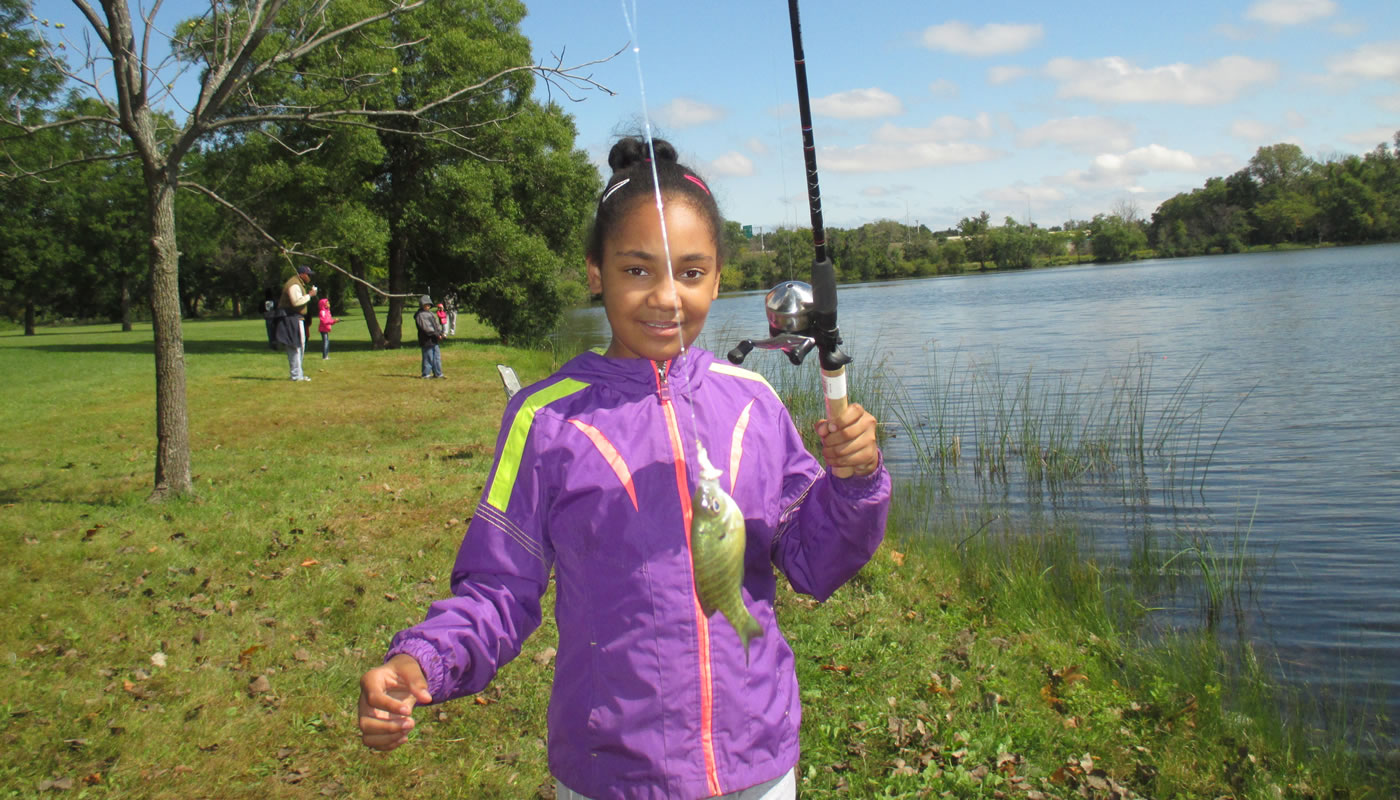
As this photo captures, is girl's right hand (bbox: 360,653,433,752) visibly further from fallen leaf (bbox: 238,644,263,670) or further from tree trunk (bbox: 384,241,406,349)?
tree trunk (bbox: 384,241,406,349)

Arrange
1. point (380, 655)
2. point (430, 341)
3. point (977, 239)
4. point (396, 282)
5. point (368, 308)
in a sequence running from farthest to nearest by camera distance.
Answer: point (977, 239), point (396, 282), point (368, 308), point (430, 341), point (380, 655)

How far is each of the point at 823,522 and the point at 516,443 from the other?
2.38ft

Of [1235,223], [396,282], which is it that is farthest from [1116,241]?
[396,282]

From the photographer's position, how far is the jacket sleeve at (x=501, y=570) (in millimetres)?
1939

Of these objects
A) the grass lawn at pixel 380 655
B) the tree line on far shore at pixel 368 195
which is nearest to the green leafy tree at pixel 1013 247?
the tree line on far shore at pixel 368 195

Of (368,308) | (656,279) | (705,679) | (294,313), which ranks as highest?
(368,308)

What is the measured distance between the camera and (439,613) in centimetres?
195

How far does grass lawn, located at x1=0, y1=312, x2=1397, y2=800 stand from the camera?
4.46 meters

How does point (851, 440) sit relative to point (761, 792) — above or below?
above

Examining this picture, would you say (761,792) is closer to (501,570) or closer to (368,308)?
(501,570)

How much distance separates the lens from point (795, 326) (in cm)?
211

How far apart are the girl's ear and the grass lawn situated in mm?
2997

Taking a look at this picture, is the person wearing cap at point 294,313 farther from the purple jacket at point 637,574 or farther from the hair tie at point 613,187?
the purple jacket at point 637,574

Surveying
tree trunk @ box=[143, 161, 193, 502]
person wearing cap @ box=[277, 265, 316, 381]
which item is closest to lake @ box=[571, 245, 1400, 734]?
tree trunk @ box=[143, 161, 193, 502]
